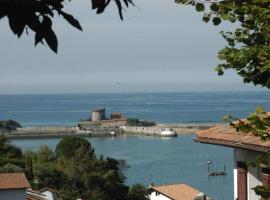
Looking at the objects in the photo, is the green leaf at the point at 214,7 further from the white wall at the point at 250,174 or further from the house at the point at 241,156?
the white wall at the point at 250,174

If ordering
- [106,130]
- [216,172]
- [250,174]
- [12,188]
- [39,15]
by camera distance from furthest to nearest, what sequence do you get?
[106,130] < [216,172] < [12,188] < [250,174] < [39,15]

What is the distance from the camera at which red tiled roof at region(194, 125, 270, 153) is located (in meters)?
9.05

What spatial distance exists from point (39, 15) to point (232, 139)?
26.0 ft

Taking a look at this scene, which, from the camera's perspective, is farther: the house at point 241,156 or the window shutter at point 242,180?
the window shutter at point 242,180

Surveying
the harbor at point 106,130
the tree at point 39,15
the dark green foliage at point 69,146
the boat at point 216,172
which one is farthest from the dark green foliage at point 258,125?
the harbor at point 106,130

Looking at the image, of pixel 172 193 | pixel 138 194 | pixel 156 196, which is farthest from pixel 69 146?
pixel 172 193

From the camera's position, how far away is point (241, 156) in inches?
409

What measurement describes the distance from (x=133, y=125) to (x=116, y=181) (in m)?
102

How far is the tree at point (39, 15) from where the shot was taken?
224 centimetres

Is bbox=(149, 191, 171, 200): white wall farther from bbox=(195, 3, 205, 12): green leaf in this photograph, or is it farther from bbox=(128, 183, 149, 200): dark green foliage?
bbox=(195, 3, 205, 12): green leaf

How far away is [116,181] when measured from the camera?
39188 millimetres


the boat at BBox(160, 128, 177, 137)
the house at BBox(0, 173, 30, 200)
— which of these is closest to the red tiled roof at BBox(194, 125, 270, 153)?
the house at BBox(0, 173, 30, 200)

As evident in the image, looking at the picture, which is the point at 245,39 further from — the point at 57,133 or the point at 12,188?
the point at 57,133

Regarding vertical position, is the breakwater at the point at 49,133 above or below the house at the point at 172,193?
below
